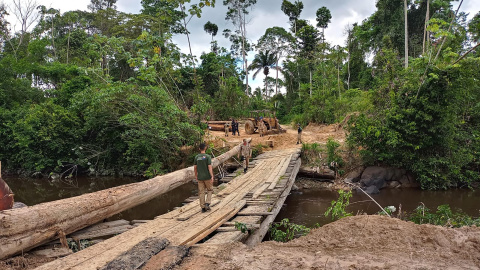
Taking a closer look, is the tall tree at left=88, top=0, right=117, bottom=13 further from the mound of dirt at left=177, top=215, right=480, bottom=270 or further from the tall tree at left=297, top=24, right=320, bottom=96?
the mound of dirt at left=177, top=215, right=480, bottom=270

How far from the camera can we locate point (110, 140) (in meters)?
15.0

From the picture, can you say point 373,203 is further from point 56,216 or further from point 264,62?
point 264,62

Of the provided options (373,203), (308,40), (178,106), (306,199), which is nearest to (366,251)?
(373,203)

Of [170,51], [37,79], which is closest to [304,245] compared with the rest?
[170,51]

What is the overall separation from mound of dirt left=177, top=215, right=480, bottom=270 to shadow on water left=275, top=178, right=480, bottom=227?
4.02 metres

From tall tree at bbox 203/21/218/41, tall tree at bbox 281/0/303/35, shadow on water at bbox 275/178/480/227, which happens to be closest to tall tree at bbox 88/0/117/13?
tall tree at bbox 203/21/218/41

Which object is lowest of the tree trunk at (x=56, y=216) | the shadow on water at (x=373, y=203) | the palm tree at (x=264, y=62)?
the shadow on water at (x=373, y=203)

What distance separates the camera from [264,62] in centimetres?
3391

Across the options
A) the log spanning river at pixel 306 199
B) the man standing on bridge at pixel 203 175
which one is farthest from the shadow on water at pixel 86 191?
the man standing on bridge at pixel 203 175

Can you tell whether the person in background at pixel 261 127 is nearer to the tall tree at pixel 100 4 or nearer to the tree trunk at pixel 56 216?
the tree trunk at pixel 56 216

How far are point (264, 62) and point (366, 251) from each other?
3254cm

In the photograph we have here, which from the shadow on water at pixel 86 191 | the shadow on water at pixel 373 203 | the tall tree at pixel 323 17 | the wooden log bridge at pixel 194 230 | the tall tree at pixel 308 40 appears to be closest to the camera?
the wooden log bridge at pixel 194 230

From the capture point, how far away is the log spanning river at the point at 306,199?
8523 mm

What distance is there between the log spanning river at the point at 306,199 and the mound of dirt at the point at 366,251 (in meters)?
3.55
